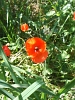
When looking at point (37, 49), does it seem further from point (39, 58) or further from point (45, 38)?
point (45, 38)

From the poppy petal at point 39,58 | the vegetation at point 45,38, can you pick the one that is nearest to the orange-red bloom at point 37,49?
the poppy petal at point 39,58

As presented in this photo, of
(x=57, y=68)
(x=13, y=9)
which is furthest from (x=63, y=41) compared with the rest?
(x=13, y=9)

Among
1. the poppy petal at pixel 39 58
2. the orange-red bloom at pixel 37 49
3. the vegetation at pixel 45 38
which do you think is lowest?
the poppy petal at pixel 39 58

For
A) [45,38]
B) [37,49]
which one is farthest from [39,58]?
[45,38]

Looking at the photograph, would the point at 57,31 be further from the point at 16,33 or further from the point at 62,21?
the point at 16,33

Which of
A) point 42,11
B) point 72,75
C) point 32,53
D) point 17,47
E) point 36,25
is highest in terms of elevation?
point 42,11

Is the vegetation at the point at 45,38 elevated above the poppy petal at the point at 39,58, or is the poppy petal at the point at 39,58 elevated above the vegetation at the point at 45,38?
the vegetation at the point at 45,38

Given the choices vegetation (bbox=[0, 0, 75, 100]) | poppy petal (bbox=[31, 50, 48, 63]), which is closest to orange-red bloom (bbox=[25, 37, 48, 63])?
poppy petal (bbox=[31, 50, 48, 63])

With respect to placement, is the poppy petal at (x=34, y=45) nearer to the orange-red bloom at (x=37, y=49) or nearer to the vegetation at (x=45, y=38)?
the orange-red bloom at (x=37, y=49)
